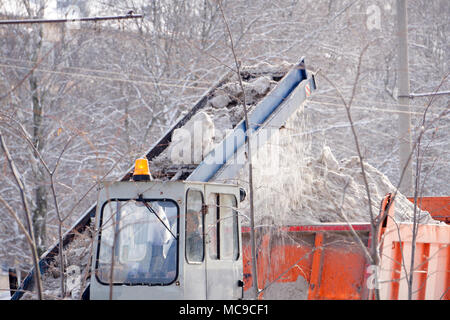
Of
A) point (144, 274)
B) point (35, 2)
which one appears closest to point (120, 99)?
point (35, 2)

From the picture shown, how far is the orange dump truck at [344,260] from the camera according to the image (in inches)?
259

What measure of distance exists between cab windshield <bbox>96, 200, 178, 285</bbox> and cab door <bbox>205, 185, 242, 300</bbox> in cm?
36

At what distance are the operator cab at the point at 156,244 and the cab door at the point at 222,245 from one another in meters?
0.01

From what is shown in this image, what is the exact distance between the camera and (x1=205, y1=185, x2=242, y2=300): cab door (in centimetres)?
557

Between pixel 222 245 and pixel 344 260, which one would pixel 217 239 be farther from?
pixel 344 260

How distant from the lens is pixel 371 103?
70.9 ft

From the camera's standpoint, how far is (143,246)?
532 cm

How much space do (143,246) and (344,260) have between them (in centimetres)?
237

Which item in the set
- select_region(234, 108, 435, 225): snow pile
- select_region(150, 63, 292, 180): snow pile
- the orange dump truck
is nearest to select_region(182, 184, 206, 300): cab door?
the orange dump truck

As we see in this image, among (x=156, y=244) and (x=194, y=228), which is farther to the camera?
(x=194, y=228)

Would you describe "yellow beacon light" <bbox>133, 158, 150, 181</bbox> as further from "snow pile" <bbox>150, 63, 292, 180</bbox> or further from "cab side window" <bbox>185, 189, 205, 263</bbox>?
"snow pile" <bbox>150, 63, 292, 180</bbox>

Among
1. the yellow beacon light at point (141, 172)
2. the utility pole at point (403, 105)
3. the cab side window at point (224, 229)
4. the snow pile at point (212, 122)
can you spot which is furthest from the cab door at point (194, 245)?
the utility pole at point (403, 105)

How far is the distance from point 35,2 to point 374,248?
47.4ft

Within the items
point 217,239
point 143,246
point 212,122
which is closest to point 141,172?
point 143,246
